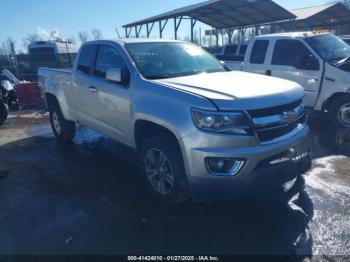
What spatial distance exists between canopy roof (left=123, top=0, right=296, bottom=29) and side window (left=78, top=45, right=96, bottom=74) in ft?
41.5

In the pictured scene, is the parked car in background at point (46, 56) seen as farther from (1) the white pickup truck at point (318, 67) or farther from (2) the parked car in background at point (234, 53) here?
(1) the white pickup truck at point (318, 67)

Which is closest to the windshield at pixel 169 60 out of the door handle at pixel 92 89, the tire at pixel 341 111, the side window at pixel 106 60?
the side window at pixel 106 60

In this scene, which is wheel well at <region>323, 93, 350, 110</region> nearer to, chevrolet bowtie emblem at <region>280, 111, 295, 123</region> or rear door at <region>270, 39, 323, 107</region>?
rear door at <region>270, 39, 323, 107</region>

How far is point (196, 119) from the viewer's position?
3211 mm

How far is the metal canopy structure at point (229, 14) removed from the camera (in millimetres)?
17547

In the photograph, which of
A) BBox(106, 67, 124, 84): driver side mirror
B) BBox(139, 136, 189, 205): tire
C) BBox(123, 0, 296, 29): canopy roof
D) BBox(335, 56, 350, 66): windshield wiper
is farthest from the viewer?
BBox(123, 0, 296, 29): canopy roof

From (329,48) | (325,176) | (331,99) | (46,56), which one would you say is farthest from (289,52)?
(46,56)

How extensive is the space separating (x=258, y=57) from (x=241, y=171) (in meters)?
5.71

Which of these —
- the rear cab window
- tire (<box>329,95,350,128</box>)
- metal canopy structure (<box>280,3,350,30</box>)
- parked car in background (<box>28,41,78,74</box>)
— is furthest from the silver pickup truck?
metal canopy structure (<box>280,3,350,30</box>)

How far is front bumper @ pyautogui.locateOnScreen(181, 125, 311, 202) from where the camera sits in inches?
123

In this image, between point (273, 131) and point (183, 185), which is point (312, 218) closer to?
point (273, 131)

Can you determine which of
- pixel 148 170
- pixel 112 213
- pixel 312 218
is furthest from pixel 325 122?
pixel 112 213

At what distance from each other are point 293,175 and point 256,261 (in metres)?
1.01

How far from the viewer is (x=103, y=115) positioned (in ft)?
16.0
